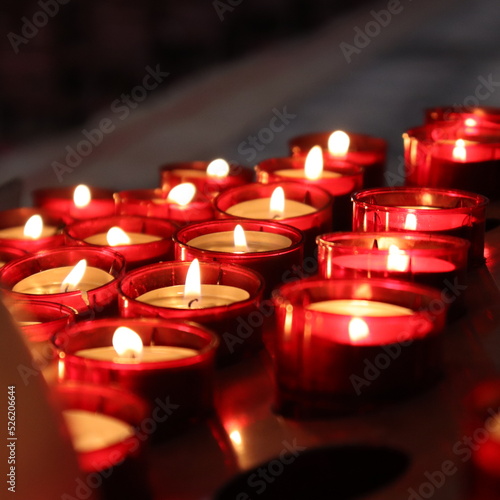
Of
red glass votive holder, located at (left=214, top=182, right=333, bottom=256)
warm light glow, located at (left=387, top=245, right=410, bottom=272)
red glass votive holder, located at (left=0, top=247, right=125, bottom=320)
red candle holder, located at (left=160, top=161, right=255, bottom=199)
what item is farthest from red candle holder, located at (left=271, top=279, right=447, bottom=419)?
red candle holder, located at (left=160, top=161, right=255, bottom=199)

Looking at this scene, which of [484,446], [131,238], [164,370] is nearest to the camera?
[484,446]

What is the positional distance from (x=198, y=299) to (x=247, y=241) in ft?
0.67

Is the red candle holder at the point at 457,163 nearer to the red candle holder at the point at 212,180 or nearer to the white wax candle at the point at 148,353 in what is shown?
the red candle holder at the point at 212,180

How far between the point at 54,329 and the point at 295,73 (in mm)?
1733

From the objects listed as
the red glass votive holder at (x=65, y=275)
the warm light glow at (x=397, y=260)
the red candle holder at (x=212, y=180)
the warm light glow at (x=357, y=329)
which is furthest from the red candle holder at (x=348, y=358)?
the red candle holder at (x=212, y=180)

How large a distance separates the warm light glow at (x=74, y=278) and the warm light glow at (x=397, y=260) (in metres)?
0.36

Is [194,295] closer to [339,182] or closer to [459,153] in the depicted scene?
[339,182]

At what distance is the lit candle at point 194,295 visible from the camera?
0.96 metres

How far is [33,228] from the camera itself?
48.1 inches

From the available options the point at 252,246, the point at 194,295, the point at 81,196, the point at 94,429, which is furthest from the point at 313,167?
the point at 94,429

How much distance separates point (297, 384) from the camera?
0.82m

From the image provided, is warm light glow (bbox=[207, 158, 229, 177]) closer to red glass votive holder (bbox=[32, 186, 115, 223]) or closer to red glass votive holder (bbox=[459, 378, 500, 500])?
red glass votive holder (bbox=[32, 186, 115, 223])

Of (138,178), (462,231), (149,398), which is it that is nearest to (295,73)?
(138,178)

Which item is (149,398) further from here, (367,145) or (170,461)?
(367,145)
